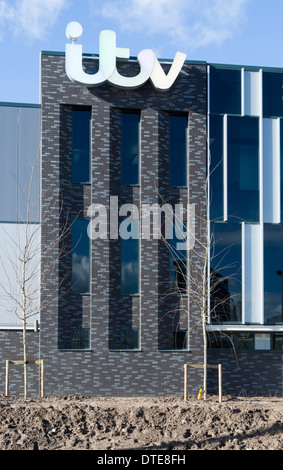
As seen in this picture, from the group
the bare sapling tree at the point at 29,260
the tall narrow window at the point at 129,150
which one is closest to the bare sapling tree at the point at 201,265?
the tall narrow window at the point at 129,150

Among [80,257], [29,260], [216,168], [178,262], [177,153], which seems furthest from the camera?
[177,153]

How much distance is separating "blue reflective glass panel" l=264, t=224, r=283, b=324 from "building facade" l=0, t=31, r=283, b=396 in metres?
0.05

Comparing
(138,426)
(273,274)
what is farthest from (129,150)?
(138,426)

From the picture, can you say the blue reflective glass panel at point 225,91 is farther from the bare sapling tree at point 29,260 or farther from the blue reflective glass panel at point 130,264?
the bare sapling tree at point 29,260

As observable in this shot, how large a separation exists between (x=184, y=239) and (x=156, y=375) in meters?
4.83

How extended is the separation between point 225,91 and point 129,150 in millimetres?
4123

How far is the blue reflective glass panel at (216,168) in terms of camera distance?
867 inches

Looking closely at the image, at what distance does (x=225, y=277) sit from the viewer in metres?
21.6

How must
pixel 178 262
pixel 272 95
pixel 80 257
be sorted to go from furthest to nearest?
pixel 272 95 < pixel 178 262 < pixel 80 257

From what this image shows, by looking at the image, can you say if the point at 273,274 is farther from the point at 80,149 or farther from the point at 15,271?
the point at 15,271

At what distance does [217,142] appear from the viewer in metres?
22.2

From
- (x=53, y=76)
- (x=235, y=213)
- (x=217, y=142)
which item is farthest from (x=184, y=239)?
(x=53, y=76)
